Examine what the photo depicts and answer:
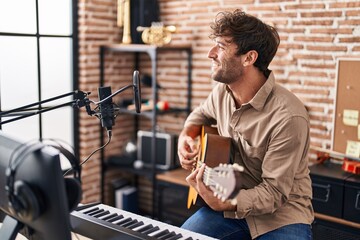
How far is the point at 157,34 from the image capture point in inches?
140

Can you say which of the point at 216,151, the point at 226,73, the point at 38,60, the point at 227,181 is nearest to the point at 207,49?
the point at 38,60

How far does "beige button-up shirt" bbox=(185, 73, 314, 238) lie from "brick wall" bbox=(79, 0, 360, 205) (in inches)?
43.3

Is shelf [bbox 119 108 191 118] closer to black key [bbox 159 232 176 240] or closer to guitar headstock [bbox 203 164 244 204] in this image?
black key [bbox 159 232 176 240]

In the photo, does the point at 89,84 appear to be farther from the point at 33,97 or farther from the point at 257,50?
the point at 257,50

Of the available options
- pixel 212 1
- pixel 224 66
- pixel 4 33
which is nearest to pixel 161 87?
pixel 212 1

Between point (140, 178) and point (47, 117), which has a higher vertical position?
point (47, 117)

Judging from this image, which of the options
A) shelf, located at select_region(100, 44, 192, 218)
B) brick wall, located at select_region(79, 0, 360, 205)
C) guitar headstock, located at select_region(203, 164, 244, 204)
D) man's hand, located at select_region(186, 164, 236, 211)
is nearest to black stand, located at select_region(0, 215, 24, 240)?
guitar headstock, located at select_region(203, 164, 244, 204)

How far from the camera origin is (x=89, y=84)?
144 inches

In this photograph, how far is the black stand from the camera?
4.12ft

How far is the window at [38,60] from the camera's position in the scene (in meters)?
3.21

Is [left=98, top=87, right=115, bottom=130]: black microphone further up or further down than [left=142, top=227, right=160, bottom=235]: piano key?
further up

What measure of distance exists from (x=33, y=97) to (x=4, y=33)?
1.66 ft

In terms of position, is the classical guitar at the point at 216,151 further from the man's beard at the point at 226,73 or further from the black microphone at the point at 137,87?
the black microphone at the point at 137,87

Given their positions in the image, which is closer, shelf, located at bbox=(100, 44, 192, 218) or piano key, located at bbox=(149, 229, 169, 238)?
piano key, located at bbox=(149, 229, 169, 238)
